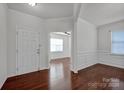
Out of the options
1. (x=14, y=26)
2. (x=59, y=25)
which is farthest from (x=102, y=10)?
(x=14, y=26)

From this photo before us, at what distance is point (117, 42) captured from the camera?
5.06 meters

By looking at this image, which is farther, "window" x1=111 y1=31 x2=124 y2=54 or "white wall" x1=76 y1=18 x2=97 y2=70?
"window" x1=111 y1=31 x2=124 y2=54

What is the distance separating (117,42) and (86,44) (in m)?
1.82

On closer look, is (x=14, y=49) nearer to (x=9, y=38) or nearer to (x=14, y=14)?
(x=9, y=38)

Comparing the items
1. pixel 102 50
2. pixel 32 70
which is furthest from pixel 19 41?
pixel 102 50

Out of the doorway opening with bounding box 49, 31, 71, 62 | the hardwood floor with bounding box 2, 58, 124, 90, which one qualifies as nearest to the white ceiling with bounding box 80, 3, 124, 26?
the hardwood floor with bounding box 2, 58, 124, 90

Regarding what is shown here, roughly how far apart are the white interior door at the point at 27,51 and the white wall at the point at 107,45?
3.92 meters

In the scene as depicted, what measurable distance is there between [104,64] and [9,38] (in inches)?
210

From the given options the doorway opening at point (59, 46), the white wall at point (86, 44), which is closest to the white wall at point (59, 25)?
the white wall at point (86, 44)

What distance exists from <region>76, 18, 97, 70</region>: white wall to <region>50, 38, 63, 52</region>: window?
3.82 meters

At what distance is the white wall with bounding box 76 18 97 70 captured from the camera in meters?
4.34

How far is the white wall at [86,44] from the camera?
434 cm

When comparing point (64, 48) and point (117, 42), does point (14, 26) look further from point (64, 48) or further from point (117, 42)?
point (64, 48)

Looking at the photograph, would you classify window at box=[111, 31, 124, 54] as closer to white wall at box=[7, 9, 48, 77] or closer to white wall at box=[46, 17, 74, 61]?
white wall at box=[46, 17, 74, 61]
